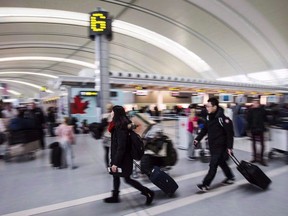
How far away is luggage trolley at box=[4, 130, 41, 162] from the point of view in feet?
20.7

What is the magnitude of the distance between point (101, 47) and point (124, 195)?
592 cm

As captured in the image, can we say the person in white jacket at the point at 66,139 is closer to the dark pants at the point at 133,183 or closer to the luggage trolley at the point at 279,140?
the dark pants at the point at 133,183

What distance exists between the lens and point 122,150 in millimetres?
3068

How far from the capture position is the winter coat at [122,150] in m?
3.07

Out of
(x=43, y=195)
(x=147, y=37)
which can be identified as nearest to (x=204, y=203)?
(x=43, y=195)

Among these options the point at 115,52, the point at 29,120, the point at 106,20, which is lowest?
the point at 29,120

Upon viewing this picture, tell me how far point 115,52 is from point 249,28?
65.6ft

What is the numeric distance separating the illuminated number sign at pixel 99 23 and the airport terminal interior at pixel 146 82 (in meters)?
0.04

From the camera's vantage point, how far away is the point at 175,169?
5324 mm

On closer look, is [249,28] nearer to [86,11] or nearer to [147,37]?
[147,37]

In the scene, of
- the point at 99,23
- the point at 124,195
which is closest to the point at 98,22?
the point at 99,23

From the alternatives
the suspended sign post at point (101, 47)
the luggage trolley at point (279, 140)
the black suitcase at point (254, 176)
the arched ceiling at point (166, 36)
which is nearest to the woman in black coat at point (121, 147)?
the black suitcase at point (254, 176)

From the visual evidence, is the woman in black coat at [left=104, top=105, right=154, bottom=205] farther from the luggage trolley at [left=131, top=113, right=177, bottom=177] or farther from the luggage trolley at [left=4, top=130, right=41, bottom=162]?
the luggage trolley at [left=4, top=130, right=41, bottom=162]

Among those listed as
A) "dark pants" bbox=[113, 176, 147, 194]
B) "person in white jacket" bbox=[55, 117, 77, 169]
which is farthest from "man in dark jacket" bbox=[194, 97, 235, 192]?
"person in white jacket" bbox=[55, 117, 77, 169]
